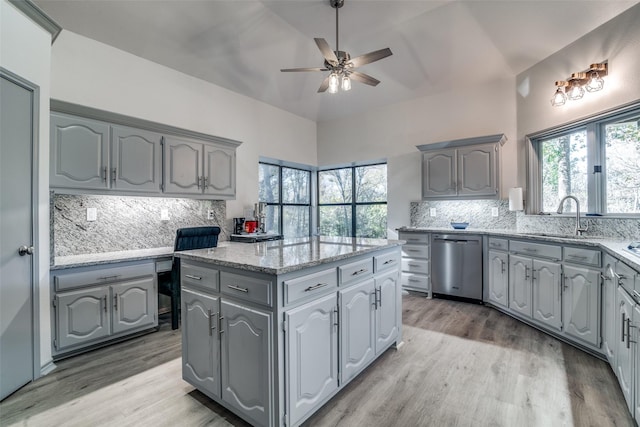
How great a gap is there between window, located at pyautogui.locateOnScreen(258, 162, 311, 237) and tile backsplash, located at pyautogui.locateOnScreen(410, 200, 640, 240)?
2218 millimetres

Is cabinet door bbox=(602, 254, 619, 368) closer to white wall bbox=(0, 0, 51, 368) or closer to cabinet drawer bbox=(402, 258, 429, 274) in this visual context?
cabinet drawer bbox=(402, 258, 429, 274)

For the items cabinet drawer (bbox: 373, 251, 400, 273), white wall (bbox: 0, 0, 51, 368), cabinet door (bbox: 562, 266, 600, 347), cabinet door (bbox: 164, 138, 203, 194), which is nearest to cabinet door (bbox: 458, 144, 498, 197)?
cabinet door (bbox: 562, 266, 600, 347)

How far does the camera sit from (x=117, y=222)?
3166mm

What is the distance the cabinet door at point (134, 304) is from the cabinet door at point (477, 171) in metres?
3.95

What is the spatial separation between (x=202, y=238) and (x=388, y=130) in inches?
140

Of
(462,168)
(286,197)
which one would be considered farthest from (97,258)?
(462,168)

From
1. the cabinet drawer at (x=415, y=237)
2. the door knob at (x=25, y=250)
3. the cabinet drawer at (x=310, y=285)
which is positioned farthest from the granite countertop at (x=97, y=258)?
the cabinet drawer at (x=415, y=237)

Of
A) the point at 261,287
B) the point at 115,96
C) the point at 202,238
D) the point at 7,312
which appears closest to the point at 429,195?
the point at 202,238

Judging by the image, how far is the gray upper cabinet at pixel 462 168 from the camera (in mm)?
3871

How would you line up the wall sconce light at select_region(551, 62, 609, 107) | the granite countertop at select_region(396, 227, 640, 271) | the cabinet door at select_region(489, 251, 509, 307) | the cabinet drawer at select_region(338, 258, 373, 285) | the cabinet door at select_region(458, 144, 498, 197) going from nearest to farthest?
the granite countertop at select_region(396, 227, 640, 271)
the cabinet drawer at select_region(338, 258, 373, 285)
the wall sconce light at select_region(551, 62, 609, 107)
the cabinet door at select_region(489, 251, 509, 307)
the cabinet door at select_region(458, 144, 498, 197)

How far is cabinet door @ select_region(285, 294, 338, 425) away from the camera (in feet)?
5.00

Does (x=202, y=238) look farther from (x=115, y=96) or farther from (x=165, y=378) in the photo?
(x=115, y=96)

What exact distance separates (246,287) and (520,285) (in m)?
3.01

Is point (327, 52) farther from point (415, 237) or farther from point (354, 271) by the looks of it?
point (415, 237)
